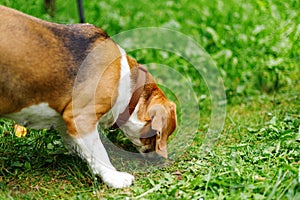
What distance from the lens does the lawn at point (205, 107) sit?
13.5 feet

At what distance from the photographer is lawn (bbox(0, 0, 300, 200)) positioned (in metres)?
4.12

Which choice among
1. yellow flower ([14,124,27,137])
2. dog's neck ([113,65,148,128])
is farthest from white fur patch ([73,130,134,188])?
yellow flower ([14,124,27,137])

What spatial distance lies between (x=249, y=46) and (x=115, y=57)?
3.08 meters

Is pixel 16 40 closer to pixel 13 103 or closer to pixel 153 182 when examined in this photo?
pixel 13 103

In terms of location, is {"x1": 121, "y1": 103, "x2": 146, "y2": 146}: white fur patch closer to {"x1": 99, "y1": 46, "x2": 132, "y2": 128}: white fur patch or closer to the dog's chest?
{"x1": 99, "y1": 46, "x2": 132, "y2": 128}: white fur patch

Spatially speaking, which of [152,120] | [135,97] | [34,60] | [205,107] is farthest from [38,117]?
[205,107]

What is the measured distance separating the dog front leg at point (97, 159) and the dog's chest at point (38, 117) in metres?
0.25

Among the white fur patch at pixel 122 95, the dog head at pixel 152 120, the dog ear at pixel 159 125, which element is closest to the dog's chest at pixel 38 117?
the white fur patch at pixel 122 95

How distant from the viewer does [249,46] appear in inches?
274

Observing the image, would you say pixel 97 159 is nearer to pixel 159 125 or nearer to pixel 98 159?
pixel 98 159

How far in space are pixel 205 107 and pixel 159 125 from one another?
191 cm

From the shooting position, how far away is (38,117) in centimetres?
416

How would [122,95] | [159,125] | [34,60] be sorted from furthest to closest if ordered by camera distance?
[159,125], [122,95], [34,60]

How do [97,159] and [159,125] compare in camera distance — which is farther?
[159,125]
